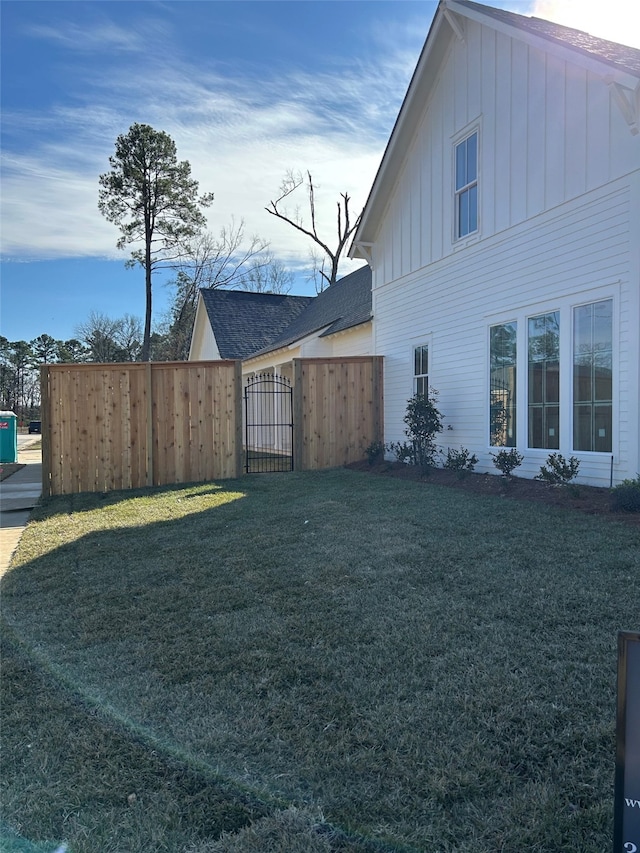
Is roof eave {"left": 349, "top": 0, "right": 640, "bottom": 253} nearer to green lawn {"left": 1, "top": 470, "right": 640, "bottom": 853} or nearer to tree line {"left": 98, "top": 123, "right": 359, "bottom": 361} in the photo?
green lawn {"left": 1, "top": 470, "right": 640, "bottom": 853}

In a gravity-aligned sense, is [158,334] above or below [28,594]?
above

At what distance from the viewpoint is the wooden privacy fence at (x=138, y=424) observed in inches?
365

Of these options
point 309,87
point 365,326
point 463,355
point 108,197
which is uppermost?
point 108,197

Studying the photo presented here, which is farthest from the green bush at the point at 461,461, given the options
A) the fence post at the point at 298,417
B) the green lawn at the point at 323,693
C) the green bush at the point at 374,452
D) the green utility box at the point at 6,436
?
the green utility box at the point at 6,436

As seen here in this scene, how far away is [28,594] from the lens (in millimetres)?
4254

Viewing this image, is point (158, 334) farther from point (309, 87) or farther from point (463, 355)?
point (463, 355)

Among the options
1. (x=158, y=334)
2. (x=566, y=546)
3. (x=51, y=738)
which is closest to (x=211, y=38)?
(x=566, y=546)

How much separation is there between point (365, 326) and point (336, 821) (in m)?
12.3

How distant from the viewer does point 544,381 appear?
26.0 ft

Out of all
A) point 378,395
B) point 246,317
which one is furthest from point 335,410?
point 246,317

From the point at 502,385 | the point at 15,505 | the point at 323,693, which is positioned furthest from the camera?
the point at 502,385

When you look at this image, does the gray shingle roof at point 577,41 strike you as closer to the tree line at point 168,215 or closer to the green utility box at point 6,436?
the green utility box at point 6,436

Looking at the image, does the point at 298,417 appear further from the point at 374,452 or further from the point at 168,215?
the point at 168,215

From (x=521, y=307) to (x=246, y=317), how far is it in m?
15.5
